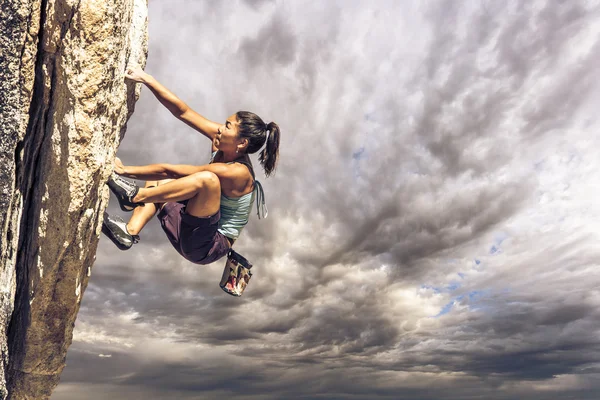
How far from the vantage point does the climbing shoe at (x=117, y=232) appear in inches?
286

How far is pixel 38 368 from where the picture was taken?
22.4ft

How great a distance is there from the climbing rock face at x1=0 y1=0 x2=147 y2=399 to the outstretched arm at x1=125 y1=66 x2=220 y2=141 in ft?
2.70

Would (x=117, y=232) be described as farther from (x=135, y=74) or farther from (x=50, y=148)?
(x=135, y=74)

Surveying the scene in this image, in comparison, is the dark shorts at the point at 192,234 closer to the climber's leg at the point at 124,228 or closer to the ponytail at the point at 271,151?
the climber's leg at the point at 124,228

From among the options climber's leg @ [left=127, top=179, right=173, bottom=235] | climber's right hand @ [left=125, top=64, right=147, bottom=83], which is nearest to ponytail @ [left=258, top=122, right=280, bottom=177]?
climber's leg @ [left=127, top=179, right=173, bottom=235]

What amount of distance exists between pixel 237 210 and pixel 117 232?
198 cm

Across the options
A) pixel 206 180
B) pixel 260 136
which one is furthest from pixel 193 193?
pixel 260 136

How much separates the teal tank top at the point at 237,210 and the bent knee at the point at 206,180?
788mm

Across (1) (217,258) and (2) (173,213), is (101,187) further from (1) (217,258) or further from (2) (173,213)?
(1) (217,258)

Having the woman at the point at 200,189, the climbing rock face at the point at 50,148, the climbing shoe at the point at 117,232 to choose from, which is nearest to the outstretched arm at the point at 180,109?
the woman at the point at 200,189

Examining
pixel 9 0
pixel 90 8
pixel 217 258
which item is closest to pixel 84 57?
pixel 90 8

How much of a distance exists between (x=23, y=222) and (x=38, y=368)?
2.09 m

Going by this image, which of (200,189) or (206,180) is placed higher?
(206,180)

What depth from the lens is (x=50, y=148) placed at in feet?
19.7
